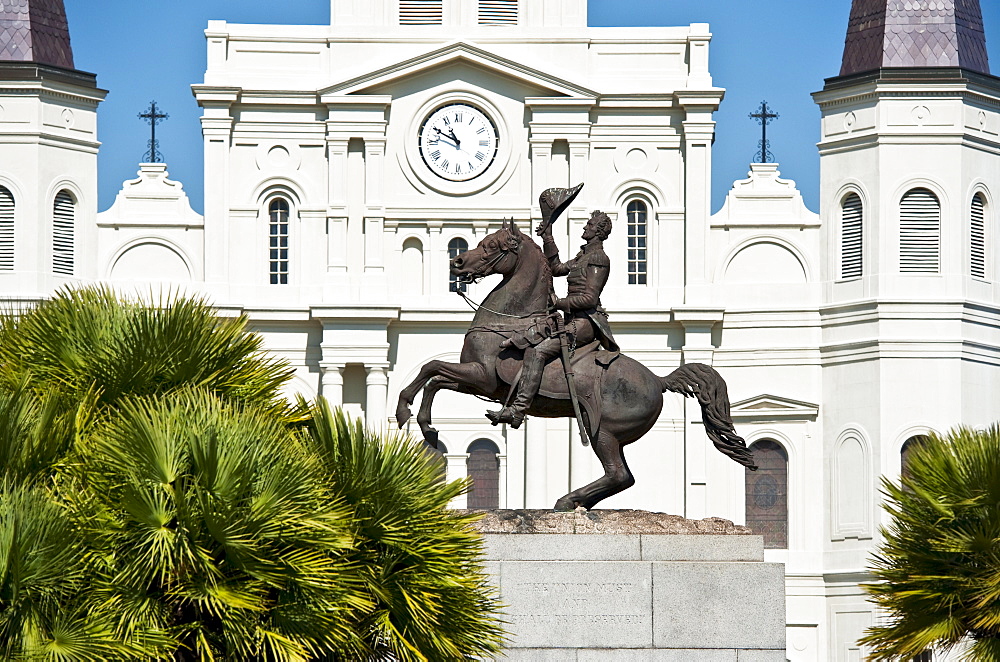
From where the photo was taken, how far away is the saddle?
79.7ft

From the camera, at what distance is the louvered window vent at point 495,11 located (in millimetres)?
54125

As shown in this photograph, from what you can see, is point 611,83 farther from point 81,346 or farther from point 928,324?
point 81,346

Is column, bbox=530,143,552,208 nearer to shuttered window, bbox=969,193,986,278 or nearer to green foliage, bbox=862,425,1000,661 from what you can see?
shuttered window, bbox=969,193,986,278

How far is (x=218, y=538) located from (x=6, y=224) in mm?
37122

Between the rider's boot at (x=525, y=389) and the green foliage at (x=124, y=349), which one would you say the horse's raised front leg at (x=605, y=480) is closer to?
the rider's boot at (x=525, y=389)

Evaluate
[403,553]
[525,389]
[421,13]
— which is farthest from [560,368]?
[421,13]

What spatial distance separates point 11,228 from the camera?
52906mm

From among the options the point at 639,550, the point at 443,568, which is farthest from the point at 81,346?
the point at 639,550

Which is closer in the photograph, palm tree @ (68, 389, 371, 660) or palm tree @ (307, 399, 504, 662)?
palm tree @ (68, 389, 371, 660)

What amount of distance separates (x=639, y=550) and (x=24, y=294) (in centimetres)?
3209

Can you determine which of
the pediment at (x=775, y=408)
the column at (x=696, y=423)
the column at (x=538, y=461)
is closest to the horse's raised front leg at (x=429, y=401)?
the column at (x=538, y=461)

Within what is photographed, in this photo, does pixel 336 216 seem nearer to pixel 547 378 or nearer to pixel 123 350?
pixel 547 378

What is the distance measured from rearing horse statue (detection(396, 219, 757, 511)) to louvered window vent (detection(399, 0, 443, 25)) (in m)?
30.1

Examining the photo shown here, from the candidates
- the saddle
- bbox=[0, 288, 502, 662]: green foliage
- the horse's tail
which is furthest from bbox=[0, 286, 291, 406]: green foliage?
the horse's tail
